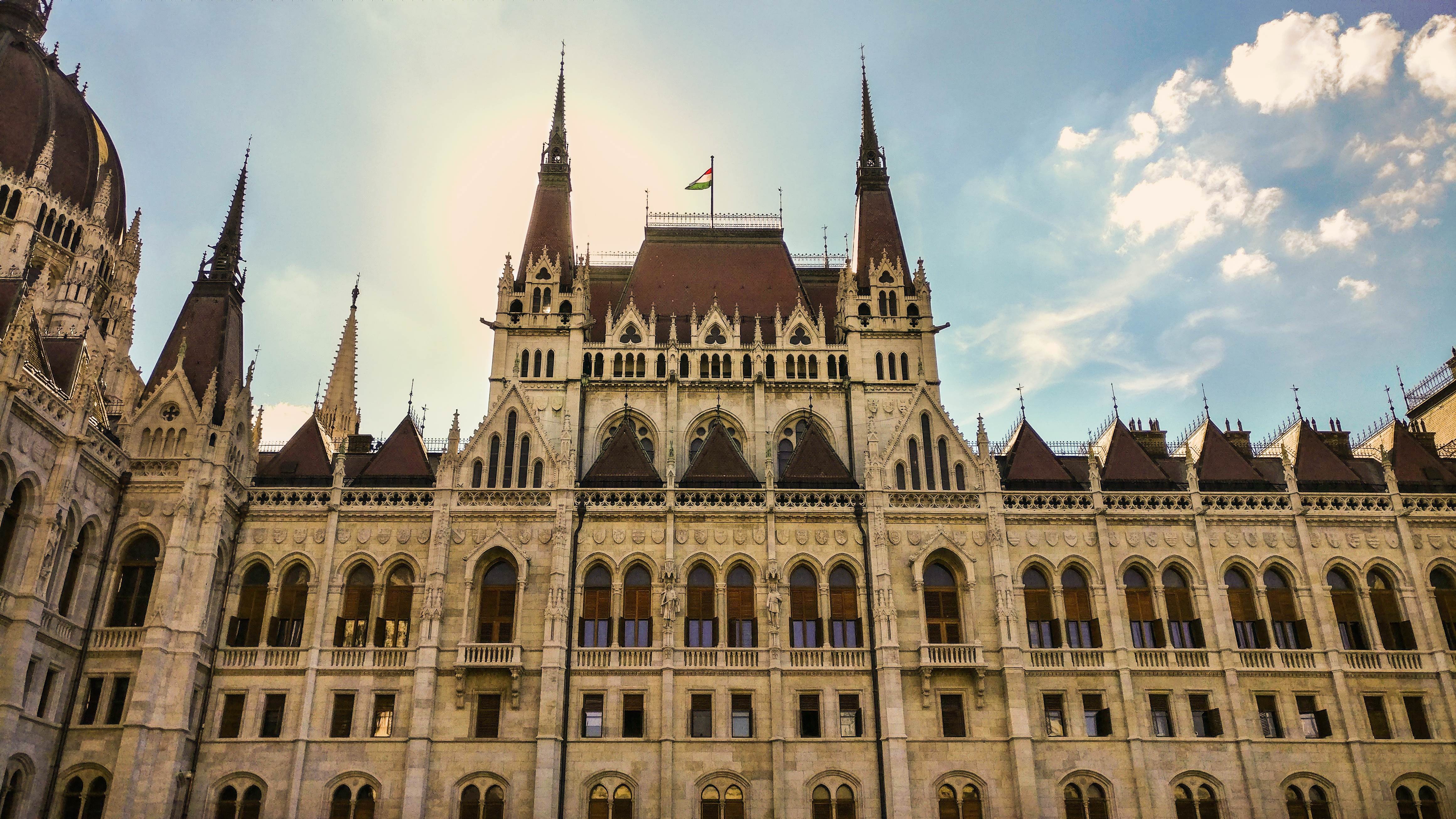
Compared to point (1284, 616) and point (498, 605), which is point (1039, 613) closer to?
point (1284, 616)

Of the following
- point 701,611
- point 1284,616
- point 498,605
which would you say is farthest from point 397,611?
point 1284,616

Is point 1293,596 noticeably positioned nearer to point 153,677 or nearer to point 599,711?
point 599,711

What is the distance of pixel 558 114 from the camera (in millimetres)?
52156

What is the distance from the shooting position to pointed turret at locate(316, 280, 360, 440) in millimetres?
56094

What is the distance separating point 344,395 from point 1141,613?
44.1 m

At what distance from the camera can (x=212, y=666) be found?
32.1 m

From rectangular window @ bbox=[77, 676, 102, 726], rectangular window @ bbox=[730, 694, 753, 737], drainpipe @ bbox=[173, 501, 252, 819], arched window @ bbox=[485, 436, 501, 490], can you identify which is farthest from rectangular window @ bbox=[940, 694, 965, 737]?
rectangular window @ bbox=[77, 676, 102, 726]

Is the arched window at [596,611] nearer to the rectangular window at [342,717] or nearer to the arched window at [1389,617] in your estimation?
the rectangular window at [342,717]

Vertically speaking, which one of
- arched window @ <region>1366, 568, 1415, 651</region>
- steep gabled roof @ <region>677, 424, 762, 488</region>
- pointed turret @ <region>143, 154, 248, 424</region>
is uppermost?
pointed turret @ <region>143, 154, 248, 424</region>

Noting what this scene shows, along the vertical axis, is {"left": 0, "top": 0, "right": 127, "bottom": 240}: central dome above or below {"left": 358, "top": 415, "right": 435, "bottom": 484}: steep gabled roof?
above


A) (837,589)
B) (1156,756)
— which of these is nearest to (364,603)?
(837,589)

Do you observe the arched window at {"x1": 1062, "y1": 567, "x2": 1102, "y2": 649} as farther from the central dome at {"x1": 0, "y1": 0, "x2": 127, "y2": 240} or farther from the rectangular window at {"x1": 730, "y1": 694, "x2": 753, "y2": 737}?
the central dome at {"x1": 0, "y1": 0, "x2": 127, "y2": 240}

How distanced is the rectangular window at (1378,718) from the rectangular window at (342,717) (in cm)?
3285

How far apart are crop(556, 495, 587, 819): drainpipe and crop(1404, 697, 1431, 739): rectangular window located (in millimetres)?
27208
